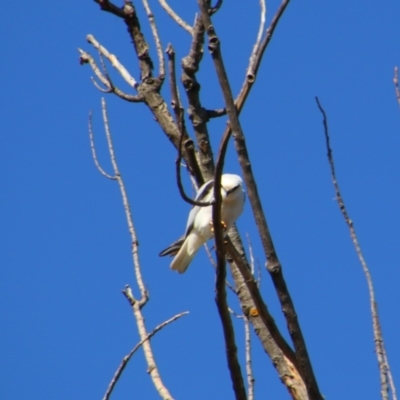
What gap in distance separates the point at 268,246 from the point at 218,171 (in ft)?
0.96

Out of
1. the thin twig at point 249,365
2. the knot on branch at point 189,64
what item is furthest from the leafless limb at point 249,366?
the knot on branch at point 189,64

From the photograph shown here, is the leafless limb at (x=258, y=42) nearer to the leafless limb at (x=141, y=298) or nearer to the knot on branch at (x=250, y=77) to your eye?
the knot on branch at (x=250, y=77)

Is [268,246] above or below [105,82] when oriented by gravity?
below

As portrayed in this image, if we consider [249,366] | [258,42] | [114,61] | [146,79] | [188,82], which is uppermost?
[114,61]

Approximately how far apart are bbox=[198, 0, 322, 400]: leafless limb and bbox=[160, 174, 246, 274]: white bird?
236cm

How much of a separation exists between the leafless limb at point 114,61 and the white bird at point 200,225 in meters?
1.01

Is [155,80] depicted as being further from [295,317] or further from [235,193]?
[295,317]

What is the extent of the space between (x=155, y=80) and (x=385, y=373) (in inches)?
77.7

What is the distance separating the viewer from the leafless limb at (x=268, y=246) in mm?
2371

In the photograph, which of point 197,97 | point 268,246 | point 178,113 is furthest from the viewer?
point 197,97

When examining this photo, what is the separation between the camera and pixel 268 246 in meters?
2.48

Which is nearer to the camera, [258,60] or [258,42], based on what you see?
[258,60]

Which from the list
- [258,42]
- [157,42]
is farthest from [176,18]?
[258,42]

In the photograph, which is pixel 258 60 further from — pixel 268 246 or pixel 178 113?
pixel 268 246
